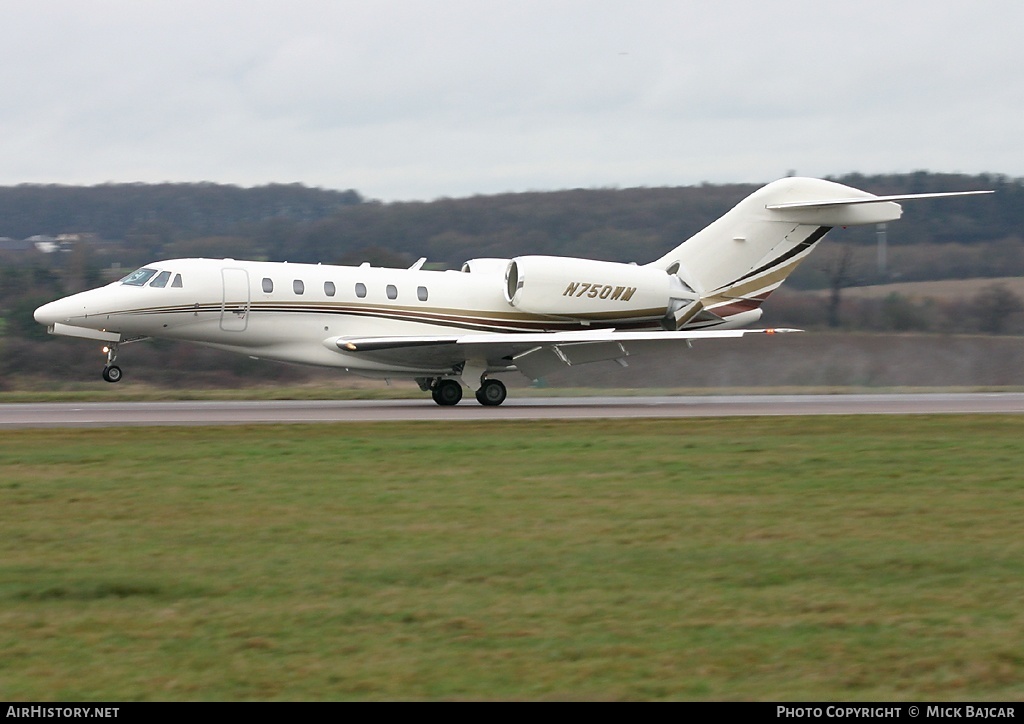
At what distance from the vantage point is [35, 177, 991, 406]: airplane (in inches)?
928

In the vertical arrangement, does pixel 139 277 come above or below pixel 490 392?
above

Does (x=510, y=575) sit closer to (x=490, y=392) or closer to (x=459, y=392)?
(x=490, y=392)

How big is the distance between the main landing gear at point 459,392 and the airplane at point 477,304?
3cm

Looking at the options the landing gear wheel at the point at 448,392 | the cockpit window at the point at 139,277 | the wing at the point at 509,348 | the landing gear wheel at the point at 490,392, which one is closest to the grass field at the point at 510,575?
the wing at the point at 509,348

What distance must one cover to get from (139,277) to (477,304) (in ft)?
23.9

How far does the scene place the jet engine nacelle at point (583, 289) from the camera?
25.8 meters

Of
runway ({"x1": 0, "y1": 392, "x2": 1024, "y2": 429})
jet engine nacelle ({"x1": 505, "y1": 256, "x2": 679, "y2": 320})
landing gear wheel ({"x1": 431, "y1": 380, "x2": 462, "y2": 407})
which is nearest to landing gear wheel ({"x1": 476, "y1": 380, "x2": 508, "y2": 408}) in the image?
runway ({"x1": 0, "y1": 392, "x2": 1024, "y2": 429})

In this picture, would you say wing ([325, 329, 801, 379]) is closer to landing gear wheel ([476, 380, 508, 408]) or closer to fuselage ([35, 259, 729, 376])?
fuselage ([35, 259, 729, 376])

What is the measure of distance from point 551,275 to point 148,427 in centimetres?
990

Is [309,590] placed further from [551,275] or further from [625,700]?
[551,275]

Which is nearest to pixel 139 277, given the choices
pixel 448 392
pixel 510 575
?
pixel 448 392

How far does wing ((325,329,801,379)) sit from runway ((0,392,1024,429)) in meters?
0.96

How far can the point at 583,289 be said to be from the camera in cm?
2603

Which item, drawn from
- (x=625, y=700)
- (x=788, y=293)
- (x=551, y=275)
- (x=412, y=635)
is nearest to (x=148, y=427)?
(x=551, y=275)
